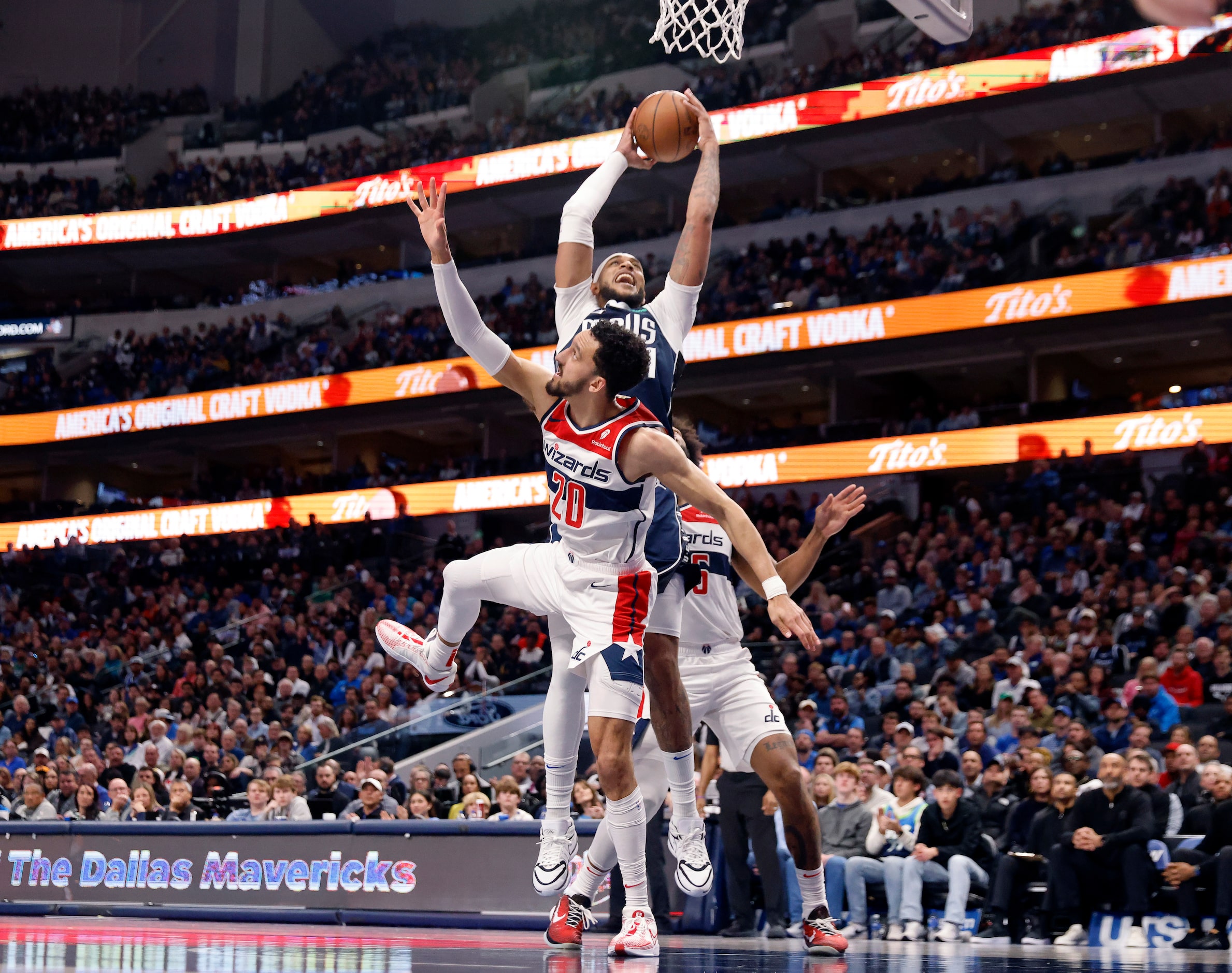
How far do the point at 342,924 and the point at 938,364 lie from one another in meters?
22.7

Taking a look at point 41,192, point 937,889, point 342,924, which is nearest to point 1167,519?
point 937,889

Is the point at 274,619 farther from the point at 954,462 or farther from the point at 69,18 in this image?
the point at 69,18

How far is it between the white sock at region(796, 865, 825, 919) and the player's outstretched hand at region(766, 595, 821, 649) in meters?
1.95

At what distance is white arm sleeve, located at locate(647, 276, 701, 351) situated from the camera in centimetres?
676

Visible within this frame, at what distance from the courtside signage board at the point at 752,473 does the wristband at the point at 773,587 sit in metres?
17.6

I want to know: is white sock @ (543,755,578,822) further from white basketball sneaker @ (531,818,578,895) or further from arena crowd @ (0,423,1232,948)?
arena crowd @ (0,423,1232,948)

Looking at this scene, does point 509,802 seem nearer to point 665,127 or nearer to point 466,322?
point 466,322

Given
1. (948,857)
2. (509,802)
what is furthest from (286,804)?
(948,857)

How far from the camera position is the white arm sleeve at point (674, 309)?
6762mm

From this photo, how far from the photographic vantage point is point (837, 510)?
671 centimetres

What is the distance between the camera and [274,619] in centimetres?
2572

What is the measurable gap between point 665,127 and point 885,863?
6370 mm

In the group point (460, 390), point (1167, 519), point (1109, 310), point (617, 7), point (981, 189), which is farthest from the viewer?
point (617, 7)

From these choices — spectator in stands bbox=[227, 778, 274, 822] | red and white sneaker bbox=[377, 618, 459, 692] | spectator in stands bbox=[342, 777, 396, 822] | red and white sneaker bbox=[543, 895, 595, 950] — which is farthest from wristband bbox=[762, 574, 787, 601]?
spectator in stands bbox=[227, 778, 274, 822]
